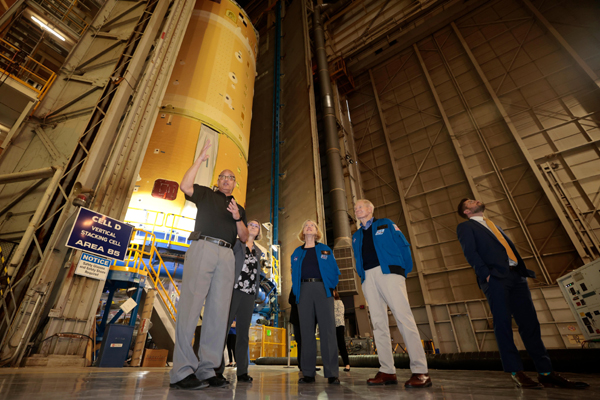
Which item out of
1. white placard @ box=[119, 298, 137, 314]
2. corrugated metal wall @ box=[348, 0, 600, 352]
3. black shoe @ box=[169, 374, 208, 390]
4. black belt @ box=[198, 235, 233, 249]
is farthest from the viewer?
corrugated metal wall @ box=[348, 0, 600, 352]

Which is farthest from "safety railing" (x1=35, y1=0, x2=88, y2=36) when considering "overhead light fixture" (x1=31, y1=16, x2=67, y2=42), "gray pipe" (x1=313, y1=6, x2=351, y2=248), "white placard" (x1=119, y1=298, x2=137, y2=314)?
"gray pipe" (x1=313, y1=6, x2=351, y2=248)

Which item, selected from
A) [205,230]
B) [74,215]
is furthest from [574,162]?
[74,215]

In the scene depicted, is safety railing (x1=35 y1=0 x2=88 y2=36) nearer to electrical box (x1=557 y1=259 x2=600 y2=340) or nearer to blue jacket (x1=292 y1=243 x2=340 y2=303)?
blue jacket (x1=292 y1=243 x2=340 y2=303)

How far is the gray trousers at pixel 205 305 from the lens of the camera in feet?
7.15

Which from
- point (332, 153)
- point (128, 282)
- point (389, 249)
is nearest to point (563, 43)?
point (332, 153)

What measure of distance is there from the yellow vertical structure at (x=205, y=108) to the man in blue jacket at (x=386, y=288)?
24.3 ft

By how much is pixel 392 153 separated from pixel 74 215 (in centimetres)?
1634

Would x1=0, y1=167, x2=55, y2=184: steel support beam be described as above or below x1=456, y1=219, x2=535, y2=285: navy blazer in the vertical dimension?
above

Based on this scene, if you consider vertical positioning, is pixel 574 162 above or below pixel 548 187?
above

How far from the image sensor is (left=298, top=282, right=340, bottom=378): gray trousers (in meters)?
2.82

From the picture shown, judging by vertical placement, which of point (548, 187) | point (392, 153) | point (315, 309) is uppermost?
point (392, 153)

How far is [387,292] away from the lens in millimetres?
2840

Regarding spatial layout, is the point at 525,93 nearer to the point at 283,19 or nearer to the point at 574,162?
the point at 574,162

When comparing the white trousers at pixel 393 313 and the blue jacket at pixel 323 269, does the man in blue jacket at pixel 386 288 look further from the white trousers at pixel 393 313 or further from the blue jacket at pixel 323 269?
the blue jacket at pixel 323 269
